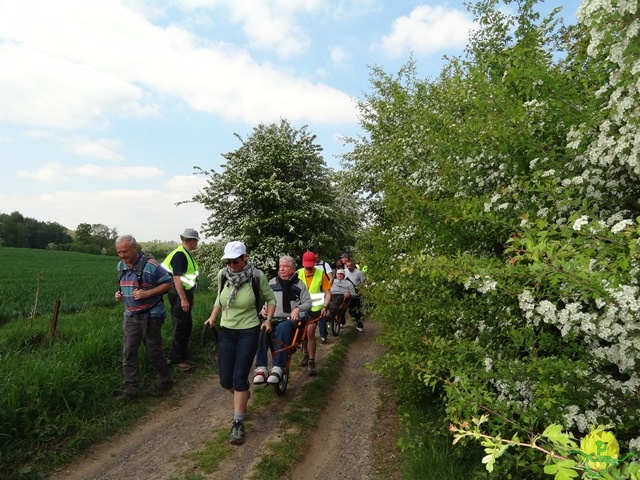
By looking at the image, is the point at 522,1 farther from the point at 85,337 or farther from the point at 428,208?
the point at 85,337

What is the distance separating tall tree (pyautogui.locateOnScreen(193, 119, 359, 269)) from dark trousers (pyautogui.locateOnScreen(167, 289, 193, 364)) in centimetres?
484

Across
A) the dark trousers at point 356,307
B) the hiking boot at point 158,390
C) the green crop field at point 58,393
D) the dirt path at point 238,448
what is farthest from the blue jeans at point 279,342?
the dark trousers at point 356,307

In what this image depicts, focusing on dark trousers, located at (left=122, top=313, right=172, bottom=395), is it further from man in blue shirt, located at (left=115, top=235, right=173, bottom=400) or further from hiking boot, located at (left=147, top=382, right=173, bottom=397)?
hiking boot, located at (left=147, top=382, right=173, bottom=397)

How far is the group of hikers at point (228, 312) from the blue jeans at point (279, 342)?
0.05 feet

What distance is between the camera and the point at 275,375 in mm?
5910

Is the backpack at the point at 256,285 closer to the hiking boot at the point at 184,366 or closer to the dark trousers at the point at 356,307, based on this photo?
the hiking boot at the point at 184,366

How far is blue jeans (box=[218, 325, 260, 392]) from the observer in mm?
5027

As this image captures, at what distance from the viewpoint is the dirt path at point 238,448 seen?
14.5ft

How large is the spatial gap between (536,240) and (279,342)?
4.47m

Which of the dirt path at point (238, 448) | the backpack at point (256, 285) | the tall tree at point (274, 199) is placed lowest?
the dirt path at point (238, 448)

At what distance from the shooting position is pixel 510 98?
11.7 feet

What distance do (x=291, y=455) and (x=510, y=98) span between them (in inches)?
169

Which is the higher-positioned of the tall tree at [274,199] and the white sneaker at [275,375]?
the tall tree at [274,199]

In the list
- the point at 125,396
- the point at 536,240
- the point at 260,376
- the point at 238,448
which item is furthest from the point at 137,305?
the point at 536,240
